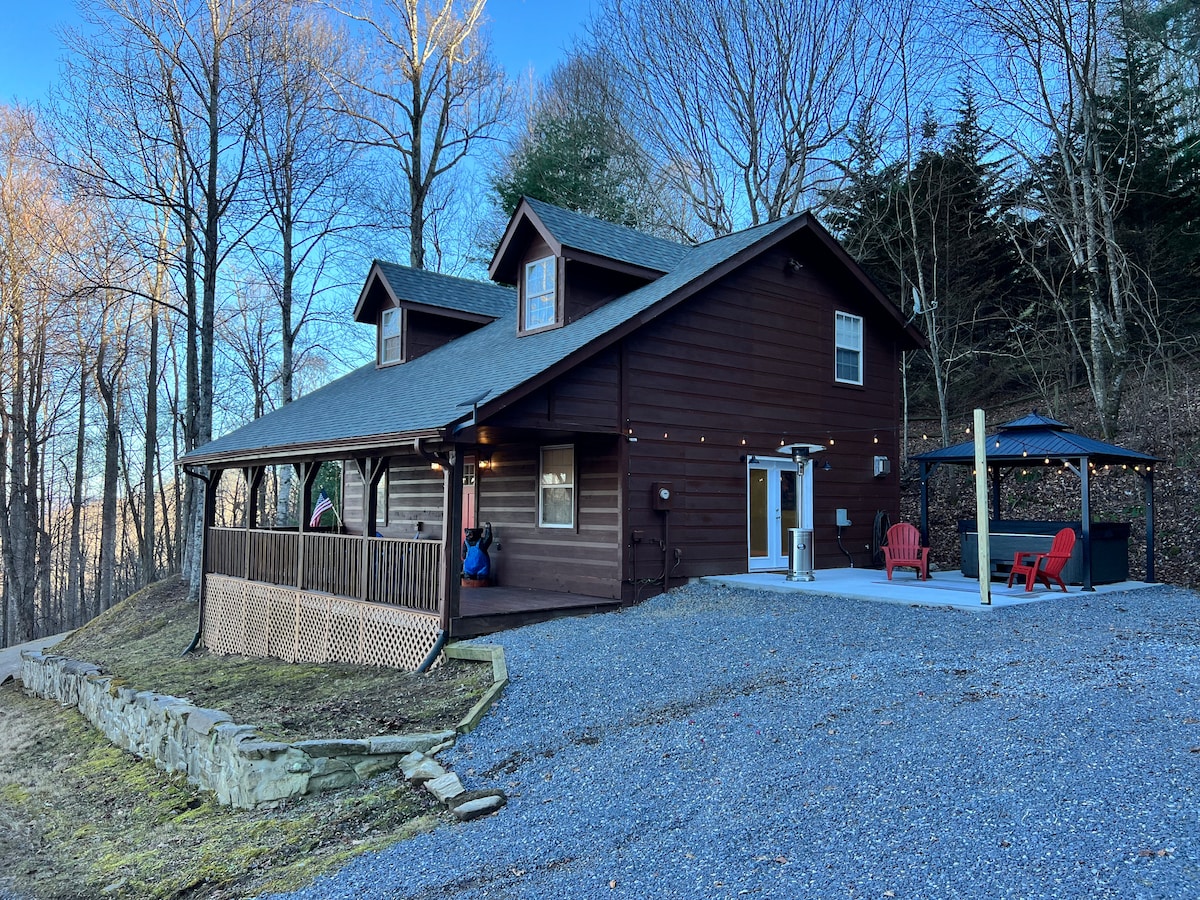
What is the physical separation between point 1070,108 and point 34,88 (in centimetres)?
2263

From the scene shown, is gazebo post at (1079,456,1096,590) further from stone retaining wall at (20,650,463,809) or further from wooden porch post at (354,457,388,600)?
wooden porch post at (354,457,388,600)

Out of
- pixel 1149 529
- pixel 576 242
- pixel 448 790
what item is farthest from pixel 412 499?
pixel 1149 529

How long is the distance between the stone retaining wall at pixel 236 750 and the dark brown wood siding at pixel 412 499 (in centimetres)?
576

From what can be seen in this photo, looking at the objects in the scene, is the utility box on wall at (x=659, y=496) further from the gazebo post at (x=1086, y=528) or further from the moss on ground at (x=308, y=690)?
the gazebo post at (x=1086, y=528)

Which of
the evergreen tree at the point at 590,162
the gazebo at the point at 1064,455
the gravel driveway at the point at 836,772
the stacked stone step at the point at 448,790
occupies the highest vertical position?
the evergreen tree at the point at 590,162

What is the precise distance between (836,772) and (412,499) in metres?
11.7

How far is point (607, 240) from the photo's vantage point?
1354 cm

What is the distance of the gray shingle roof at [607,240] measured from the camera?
12.7m

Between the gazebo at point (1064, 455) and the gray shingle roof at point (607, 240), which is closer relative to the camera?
the gazebo at point (1064, 455)

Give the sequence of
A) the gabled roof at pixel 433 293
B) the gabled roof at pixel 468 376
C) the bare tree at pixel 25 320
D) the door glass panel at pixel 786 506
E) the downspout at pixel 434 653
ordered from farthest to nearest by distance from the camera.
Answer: the bare tree at pixel 25 320, the gabled roof at pixel 433 293, the door glass panel at pixel 786 506, the gabled roof at pixel 468 376, the downspout at pixel 434 653

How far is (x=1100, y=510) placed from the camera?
605 inches

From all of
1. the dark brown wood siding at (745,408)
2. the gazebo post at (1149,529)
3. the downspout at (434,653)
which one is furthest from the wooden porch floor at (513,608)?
the gazebo post at (1149,529)

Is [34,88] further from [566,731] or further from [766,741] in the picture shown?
[766,741]

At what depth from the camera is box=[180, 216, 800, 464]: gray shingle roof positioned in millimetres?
10141
